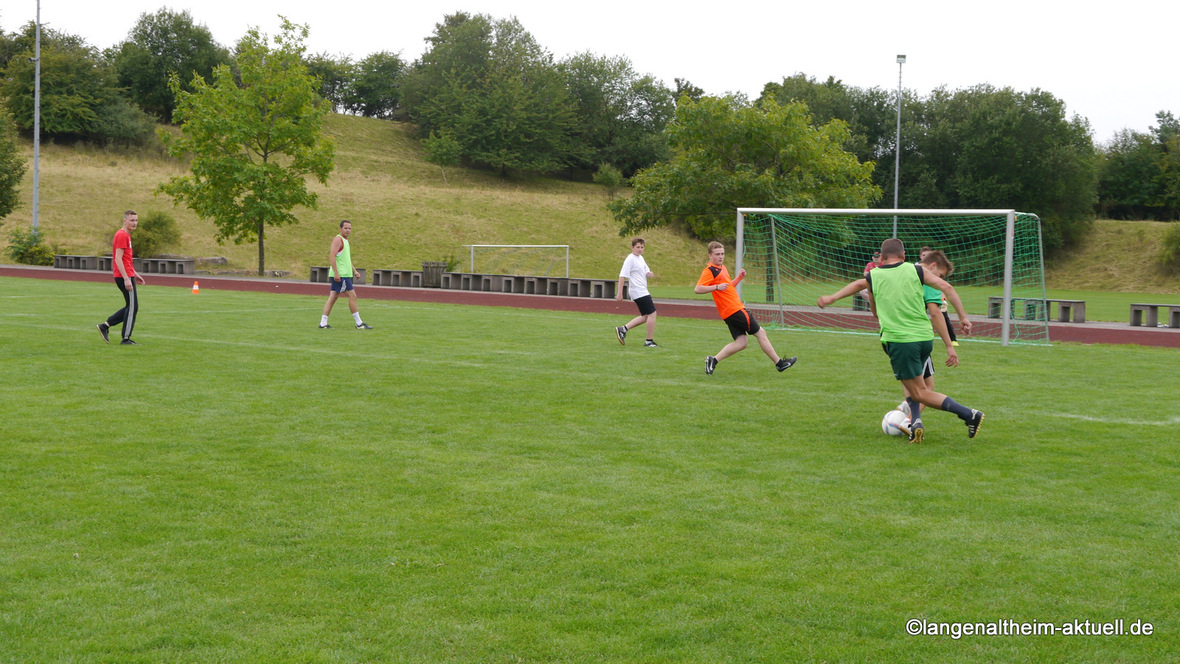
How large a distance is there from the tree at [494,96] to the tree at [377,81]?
225cm

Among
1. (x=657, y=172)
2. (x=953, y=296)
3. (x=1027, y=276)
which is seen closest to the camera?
(x=953, y=296)

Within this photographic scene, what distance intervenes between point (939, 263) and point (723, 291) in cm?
342

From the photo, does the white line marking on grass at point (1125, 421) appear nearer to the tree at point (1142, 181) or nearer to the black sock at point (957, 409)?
the black sock at point (957, 409)

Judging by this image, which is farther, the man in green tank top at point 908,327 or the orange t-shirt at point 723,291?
the orange t-shirt at point 723,291

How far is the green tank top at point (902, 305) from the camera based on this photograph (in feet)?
25.7

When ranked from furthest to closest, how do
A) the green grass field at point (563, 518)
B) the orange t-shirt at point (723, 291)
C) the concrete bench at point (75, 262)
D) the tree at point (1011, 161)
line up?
the tree at point (1011, 161), the concrete bench at point (75, 262), the orange t-shirt at point (723, 291), the green grass field at point (563, 518)

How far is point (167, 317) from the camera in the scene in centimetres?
1909

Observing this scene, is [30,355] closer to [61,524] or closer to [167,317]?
[167,317]

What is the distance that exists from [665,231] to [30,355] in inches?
1817

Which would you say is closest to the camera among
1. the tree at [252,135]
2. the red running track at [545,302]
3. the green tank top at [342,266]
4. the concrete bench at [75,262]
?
the green tank top at [342,266]

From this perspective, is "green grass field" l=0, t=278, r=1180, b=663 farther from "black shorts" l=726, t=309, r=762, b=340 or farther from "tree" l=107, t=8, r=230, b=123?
"tree" l=107, t=8, r=230, b=123

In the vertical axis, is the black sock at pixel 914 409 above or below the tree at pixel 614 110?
below

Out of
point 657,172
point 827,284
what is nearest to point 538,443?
point 827,284

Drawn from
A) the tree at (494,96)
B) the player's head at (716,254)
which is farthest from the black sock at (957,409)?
the tree at (494,96)
